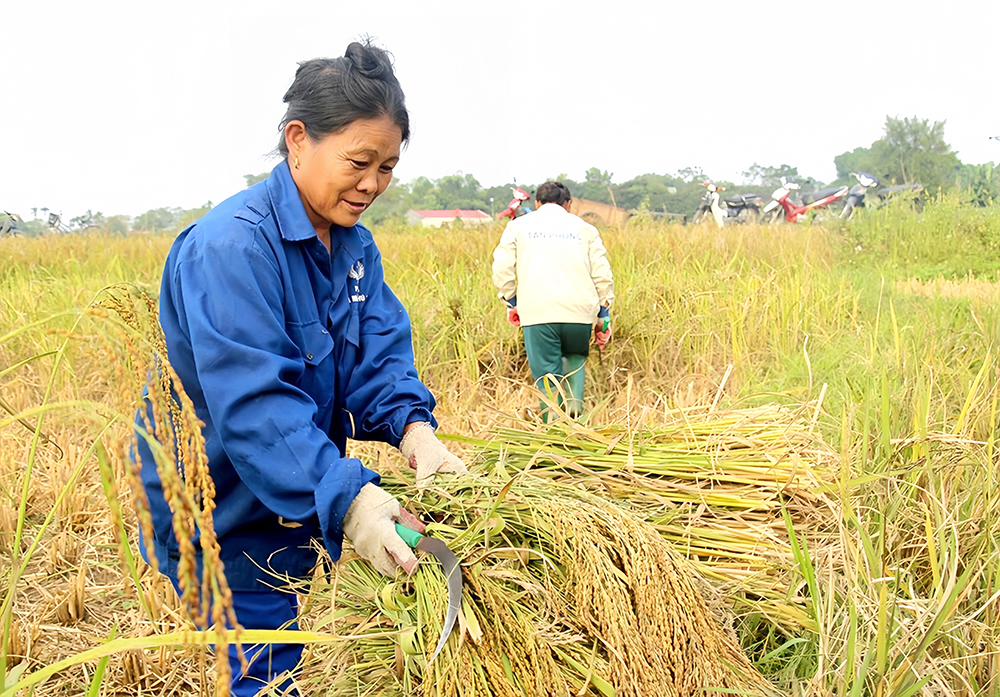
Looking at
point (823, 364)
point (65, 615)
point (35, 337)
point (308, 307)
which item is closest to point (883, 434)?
point (308, 307)

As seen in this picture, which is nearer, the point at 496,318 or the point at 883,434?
the point at 883,434

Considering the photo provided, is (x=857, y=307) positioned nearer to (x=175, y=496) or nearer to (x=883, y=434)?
(x=883, y=434)

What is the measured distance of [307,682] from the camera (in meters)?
1.26

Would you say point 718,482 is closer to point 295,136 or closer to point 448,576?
point 448,576

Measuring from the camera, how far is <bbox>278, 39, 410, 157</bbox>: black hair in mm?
1555

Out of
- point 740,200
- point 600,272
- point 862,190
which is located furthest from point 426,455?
point 862,190

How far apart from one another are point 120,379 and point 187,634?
26cm

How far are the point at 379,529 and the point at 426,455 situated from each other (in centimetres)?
35

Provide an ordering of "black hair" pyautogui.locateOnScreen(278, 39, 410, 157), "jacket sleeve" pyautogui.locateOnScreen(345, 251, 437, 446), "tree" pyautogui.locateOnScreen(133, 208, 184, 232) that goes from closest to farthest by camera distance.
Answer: "black hair" pyautogui.locateOnScreen(278, 39, 410, 157) → "jacket sleeve" pyautogui.locateOnScreen(345, 251, 437, 446) → "tree" pyautogui.locateOnScreen(133, 208, 184, 232)

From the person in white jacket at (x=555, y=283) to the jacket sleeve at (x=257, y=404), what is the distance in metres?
3.09

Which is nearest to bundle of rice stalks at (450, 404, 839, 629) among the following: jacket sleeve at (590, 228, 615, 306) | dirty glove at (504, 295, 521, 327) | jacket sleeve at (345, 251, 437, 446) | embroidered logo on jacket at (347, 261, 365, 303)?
jacket sleeve at (345, 251, 437, 446)

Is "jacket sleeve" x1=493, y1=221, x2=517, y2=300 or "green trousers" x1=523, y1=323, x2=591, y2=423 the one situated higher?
"jacket sleeve" x1=493, y1=221, x2=517, y2=300

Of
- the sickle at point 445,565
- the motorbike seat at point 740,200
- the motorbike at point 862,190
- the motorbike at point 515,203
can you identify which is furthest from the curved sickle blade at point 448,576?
the motorbike seat at point 740,200

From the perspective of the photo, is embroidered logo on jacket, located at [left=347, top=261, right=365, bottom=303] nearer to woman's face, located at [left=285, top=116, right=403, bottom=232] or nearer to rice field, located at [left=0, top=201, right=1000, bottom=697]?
woman's face, located at [left=285, top=116, right=403, bottom=232]
